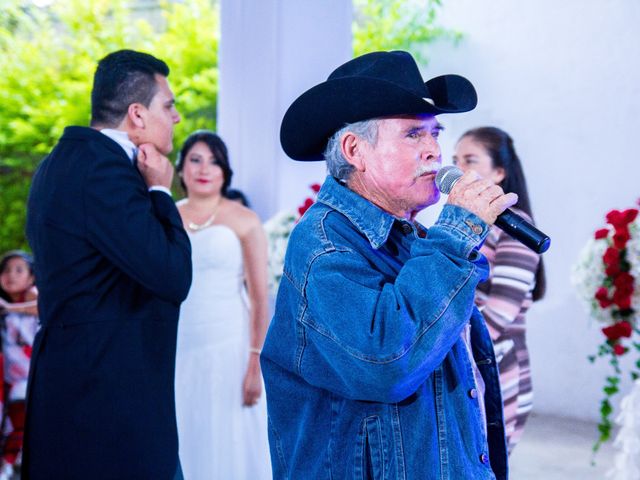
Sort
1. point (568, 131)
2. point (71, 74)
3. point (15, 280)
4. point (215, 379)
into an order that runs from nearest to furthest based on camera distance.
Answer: point (215, 379), point (15, 280), point (568, 131), point (71, 74)

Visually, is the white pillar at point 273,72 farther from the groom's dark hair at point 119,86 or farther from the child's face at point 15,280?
the child's face at point 15,280

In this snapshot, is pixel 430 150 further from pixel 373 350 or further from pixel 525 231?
pixel 373 350

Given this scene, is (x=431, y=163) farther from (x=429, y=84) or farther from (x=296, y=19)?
(x=296, y=19)

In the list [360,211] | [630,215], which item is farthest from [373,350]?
[630,215]

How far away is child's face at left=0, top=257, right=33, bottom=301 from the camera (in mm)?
5473

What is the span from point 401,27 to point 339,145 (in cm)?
866

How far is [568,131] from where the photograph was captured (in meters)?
7.99

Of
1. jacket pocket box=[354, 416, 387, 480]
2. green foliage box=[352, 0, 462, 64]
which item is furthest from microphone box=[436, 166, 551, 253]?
green foliage box=[352, 0, 462, 64]

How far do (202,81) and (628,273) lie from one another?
957 centimetres

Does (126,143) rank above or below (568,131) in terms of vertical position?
above

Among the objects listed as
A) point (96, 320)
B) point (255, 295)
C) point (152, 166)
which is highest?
point (152, 166)

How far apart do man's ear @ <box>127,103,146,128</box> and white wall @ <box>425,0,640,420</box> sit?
19.9 ft

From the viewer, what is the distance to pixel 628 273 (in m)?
3.34

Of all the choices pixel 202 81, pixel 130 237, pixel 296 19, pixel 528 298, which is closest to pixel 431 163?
pixel 130 237
